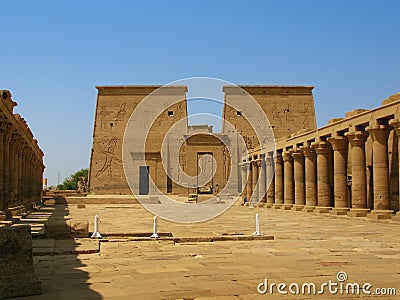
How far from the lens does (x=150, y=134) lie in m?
42.0

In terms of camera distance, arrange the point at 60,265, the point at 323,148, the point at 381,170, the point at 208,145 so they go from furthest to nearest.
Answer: the point at 208,145 → the point at 323,148 → the point at 381,170 → the point at 60,265

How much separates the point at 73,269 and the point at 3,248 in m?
1.72

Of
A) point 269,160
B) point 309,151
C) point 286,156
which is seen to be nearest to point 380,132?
point 309,151

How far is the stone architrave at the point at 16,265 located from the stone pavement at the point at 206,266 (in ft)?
0.75

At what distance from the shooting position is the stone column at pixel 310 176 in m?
20.4

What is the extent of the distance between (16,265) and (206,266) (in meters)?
2.66

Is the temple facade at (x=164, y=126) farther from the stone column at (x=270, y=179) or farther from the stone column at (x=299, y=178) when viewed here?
the stone column at (x=299, y=178)

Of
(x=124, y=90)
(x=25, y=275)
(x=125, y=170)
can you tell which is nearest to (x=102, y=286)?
(x=25, y=275)

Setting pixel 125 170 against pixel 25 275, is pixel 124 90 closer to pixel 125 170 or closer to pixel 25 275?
pixel 125 170

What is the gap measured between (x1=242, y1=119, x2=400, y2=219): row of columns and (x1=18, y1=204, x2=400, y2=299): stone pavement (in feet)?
16.9

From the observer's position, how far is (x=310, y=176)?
2062 centimetres

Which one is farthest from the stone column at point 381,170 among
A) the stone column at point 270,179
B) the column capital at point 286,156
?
the stone column at point 270,179

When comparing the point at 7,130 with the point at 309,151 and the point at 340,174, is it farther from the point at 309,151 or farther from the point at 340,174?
the point at 309,151

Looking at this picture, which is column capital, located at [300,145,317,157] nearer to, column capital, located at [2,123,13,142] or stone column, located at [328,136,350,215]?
stone column, located at [328,136,350,215]
